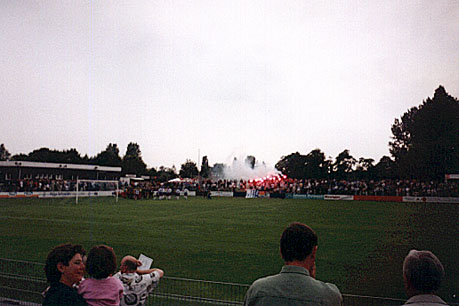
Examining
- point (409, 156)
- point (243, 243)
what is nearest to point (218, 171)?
point (409, 156)

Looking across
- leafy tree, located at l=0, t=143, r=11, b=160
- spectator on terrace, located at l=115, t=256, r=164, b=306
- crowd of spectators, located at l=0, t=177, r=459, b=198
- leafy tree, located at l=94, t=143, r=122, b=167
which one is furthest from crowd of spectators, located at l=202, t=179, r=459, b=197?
leafy tree, located at l=0, t=143, r=11, b=160

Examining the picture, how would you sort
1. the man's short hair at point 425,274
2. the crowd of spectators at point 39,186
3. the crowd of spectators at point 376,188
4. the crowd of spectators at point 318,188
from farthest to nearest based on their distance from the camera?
the crowd of spectators at point 376,188
the crowd of spectators at point 318,188
the crowd of spectators at point 39,186
the man's short hair at point 425,274

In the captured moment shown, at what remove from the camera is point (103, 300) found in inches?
128

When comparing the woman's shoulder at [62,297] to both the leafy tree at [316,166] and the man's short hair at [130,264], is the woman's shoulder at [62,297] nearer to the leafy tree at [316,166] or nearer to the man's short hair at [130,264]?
the man's short hair at [130,264]

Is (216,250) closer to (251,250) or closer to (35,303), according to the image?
(251,250)

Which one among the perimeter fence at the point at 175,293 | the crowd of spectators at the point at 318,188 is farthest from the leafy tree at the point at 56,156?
the perimeter fence at the point at 175,293

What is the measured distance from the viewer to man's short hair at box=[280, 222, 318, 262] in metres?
2.50

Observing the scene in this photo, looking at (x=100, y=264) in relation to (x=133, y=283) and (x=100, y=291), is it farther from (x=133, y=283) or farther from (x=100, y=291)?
(x=133, y=283)

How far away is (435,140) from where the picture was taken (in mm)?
55781

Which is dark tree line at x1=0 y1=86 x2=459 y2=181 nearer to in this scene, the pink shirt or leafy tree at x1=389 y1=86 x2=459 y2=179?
leafy tree at x1=389 y1=86 x2=459 y2=179

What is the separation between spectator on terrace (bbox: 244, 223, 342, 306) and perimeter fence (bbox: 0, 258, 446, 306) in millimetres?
3488

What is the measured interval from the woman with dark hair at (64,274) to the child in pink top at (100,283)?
124mm

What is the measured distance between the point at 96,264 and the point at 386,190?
44.7m

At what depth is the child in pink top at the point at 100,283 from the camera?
3.24 meters
